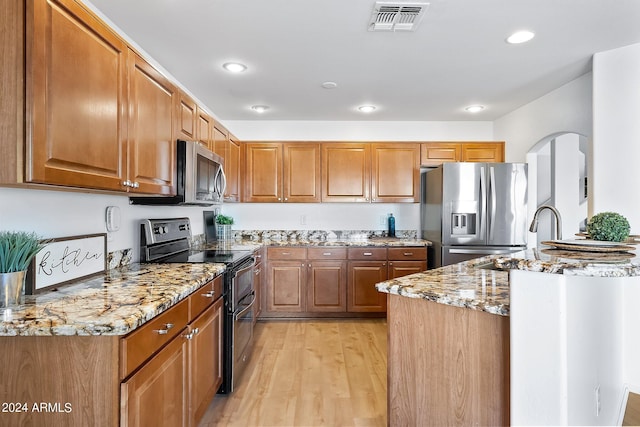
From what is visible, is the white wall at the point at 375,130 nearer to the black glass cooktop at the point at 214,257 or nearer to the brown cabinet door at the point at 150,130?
the black glass cooktop at the point at 214,257

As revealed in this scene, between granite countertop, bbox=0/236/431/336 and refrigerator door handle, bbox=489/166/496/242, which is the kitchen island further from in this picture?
refrigerator door handle, bbox=489/166/496/242

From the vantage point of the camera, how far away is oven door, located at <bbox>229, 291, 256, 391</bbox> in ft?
7.48

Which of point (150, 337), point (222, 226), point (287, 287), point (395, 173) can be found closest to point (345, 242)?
point (287, 287)

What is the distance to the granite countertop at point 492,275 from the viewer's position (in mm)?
1001

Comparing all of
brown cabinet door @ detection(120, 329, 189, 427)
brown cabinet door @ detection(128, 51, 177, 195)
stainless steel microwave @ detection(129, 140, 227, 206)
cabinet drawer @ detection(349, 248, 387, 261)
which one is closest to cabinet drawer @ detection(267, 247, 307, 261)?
cabinet drawer @ detection(349, 248, 387, 261)

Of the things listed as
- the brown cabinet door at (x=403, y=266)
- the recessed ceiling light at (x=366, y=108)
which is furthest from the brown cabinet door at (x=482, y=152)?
the brown cabinet door at (x=403, y=266)

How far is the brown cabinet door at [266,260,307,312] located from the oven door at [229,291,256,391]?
983 millimetres

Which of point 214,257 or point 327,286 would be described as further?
point 327,286

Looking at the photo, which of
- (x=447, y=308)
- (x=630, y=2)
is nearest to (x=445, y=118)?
(x=630, y=2)

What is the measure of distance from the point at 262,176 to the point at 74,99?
2826mm

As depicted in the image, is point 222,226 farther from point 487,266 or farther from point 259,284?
point 487,266

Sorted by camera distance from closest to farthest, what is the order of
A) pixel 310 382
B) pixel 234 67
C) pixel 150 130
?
pixel 150 130 → pixel 310 382 → pixel 234 67

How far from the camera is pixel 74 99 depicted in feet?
4.19

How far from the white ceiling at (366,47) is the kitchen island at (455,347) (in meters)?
1.48
